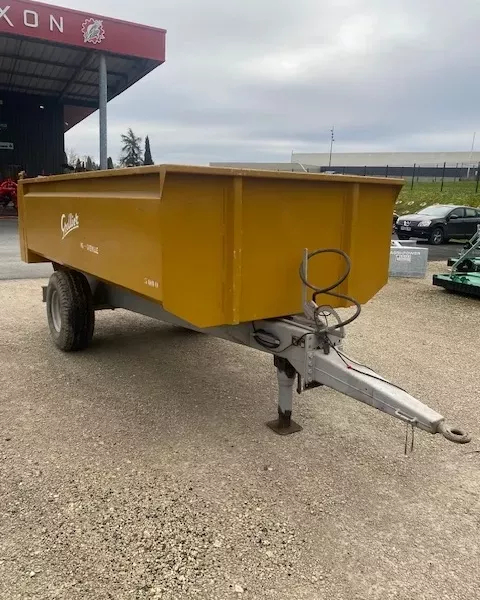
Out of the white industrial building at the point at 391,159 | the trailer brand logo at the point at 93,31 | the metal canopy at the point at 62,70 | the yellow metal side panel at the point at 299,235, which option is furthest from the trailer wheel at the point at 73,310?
the white industrial building at the point at 391,159

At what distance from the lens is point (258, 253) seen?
2.97m

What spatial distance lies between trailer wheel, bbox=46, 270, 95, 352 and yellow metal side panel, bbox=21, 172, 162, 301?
0.98 ft

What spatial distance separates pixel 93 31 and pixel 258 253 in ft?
48.5

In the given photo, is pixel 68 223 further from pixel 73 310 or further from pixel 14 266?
pixel 14 266

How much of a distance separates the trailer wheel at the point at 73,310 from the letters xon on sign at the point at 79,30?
40.3ft

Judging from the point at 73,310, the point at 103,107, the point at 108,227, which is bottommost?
the point at 73,310

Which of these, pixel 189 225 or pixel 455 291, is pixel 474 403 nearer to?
pixel 189 225

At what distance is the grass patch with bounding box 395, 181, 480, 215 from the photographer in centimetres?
2495

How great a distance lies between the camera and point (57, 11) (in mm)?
14305

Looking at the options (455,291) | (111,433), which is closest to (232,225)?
(111,433)

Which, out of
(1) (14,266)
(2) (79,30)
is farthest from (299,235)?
(2) (79,30)

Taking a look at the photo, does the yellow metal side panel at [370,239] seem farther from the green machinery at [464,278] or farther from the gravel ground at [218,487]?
the green machinery at [464,278]

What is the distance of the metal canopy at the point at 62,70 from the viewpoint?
16.3m

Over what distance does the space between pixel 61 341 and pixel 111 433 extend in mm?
1796
